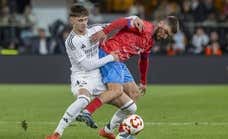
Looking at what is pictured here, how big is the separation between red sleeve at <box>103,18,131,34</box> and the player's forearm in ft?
1.31

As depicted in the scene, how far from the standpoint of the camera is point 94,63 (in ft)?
36.5

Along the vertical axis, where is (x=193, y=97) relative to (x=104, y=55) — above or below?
below

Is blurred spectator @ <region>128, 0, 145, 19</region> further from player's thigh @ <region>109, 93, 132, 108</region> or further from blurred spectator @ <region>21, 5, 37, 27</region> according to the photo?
player's thigh @ <region>109, 93, 132, 108</region>

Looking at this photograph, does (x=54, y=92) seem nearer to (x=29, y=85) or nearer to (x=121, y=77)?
(x=29, y=85)

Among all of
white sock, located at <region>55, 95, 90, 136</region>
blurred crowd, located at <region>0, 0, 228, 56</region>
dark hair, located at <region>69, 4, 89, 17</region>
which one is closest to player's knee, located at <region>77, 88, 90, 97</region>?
white sock, located at <region>55, 95, 90, 136</region>

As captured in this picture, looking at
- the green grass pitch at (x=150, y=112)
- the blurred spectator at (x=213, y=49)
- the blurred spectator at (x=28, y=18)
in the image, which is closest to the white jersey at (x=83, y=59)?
the green grass pitch at (x=150, y=112)

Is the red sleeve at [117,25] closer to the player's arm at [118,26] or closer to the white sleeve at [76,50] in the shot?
the player's arm at [118,26]

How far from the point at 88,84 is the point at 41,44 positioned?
1473 centimetres

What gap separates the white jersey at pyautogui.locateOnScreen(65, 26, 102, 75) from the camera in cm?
1103

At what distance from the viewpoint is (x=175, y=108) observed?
16.5 m

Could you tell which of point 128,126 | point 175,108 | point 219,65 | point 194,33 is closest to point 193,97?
point 175,108

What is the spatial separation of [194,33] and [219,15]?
126 centimetres

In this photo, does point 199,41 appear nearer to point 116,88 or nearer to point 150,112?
point 150,112

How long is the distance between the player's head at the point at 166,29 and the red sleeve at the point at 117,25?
0.42 m
